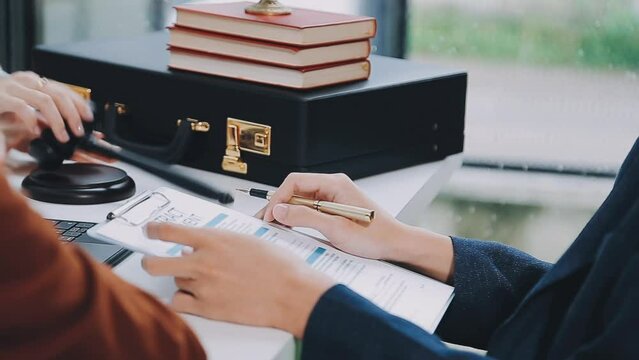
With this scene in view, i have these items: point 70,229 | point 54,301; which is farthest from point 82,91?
point 54,301

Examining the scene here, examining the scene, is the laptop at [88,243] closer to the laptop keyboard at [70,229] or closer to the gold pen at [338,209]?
the laptop keyboard at [70,229]

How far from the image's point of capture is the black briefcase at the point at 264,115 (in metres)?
1.30

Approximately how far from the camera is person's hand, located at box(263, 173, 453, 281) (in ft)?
3.44

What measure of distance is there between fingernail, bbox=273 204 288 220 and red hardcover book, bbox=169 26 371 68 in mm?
281

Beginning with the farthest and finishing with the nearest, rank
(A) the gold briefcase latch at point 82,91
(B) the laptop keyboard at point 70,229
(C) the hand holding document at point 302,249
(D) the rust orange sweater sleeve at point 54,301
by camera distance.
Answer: (A) the gold briefcase latch at point 82,91 < (B) the laptop keyboard at point 70,229 < (C) the hand holding document at point 302,249 < (D) the rust orange sweater sleeve at point 54,301

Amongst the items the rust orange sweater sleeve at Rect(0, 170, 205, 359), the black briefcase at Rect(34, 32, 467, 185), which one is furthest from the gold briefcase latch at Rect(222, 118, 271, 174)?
the rust orange sweater sleeve at Rect(0, 170, 205, 359)

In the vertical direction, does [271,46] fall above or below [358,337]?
above

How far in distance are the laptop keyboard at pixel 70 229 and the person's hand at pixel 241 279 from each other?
0.67ft

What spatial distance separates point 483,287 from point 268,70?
0.44m

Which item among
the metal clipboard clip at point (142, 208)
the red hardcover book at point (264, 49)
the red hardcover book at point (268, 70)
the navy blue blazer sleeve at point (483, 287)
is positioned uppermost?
the red hardcover book at point (264, 49)

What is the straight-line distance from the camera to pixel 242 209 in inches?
47.6

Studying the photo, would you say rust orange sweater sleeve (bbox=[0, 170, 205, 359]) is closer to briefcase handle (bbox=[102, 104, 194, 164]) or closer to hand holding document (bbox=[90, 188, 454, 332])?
hand holding document (bbox=[90, 188, 454, 332])

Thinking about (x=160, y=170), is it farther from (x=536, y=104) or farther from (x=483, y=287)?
(x=536, y=104)

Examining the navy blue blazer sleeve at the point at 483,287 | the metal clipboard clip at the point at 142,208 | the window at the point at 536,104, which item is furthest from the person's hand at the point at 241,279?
the window at the point at 536,104
